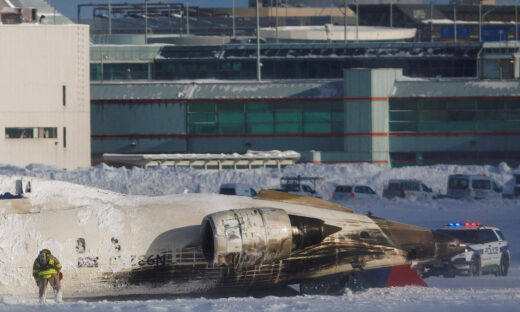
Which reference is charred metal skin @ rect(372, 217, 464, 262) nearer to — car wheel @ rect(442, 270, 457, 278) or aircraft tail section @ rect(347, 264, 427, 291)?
aircraft tail section @ rect(347, 264, 427, 291)

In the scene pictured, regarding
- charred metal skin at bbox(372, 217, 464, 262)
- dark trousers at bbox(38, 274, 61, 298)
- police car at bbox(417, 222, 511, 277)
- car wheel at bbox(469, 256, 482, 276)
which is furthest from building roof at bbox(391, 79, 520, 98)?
dark trousers at bbox(38, 274, 61, 298)

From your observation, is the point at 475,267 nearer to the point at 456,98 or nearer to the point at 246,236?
the point at 246,236

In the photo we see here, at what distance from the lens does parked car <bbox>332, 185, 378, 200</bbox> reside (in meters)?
61.0

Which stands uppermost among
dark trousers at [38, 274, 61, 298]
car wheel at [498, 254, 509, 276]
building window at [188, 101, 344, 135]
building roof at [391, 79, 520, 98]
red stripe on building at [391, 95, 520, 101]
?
building roof at [391, 79, 520, 98]

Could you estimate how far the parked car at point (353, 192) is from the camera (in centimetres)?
6103

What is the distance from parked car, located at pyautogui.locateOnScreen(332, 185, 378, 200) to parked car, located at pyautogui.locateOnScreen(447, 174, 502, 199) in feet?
16.8

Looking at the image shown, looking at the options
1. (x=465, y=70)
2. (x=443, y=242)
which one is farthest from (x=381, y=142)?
(x=443, y=242)

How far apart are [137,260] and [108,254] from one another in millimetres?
692

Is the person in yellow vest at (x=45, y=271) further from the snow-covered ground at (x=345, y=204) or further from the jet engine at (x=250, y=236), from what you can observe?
the jet engine at (x=250, y=236)

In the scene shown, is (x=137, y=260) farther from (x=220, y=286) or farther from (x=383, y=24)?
(x=383, y=24)

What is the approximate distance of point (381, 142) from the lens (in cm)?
7781

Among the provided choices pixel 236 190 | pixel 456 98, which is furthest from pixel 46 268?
pixel 456 98

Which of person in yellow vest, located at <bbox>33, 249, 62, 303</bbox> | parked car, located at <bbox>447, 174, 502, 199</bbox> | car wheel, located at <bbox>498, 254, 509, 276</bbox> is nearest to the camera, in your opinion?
person in yellow vest, located at <bbox>33, 249, 62, 303</bbox>

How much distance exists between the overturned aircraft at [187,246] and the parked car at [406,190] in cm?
3763
